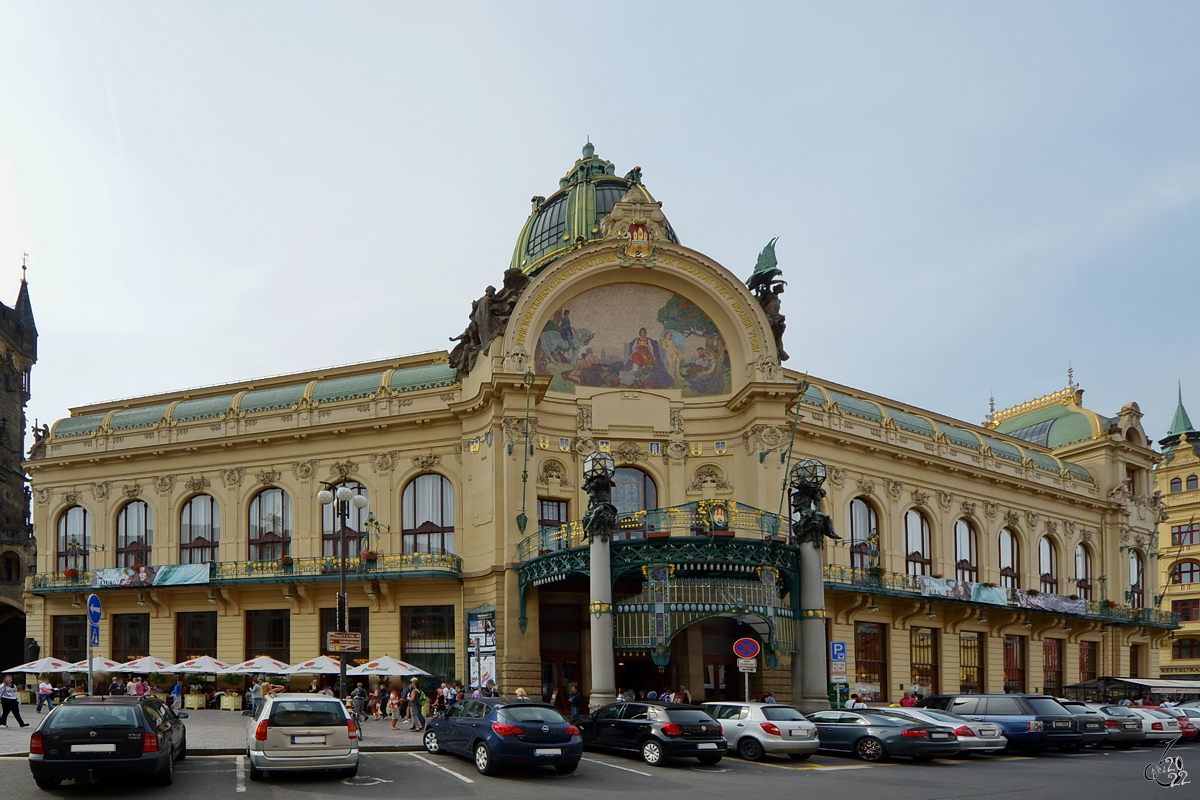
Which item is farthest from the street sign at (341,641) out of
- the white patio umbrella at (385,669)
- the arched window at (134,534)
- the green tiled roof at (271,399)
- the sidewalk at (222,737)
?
the arched window at (134,534)

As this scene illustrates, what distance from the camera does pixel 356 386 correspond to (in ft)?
149

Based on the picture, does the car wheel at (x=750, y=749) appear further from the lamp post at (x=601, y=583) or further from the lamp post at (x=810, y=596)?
the lamp post at (x=810, y=596)

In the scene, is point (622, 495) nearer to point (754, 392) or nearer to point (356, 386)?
point (754, 392)

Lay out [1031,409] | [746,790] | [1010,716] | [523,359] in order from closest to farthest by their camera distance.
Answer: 1. [746,790]
2. [1010,716]
3. [523,359]
4. [1031,409]

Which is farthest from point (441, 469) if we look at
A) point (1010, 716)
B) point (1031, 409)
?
point (1031, 409)

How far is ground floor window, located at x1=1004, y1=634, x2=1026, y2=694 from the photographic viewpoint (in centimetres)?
5340

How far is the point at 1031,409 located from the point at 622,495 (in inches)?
1480

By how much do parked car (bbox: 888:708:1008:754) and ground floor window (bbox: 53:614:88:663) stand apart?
35553 millimetres

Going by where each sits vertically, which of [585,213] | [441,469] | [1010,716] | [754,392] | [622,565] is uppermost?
[585,213]

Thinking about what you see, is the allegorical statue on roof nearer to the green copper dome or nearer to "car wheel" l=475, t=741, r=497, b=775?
the green copper dome

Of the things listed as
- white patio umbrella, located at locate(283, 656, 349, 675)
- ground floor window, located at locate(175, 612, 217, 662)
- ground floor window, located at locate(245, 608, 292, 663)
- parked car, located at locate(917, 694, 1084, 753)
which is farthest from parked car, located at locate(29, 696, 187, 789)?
Result: ground floor window, located at locate(175, 612, 217, 662)

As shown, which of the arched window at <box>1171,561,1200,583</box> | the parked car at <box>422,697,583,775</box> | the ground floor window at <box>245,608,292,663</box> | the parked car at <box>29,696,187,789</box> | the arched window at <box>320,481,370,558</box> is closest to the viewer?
the parked car at <box>29,696,187,789</box>

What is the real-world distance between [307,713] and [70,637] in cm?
3292

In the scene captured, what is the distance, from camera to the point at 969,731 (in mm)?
26500
